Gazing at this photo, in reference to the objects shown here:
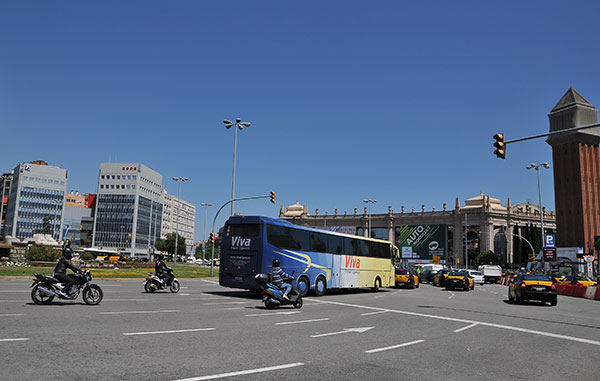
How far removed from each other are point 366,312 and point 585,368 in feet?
28.2

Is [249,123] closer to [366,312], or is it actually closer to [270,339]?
[366,312]

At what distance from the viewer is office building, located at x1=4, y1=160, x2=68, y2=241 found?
127 meters

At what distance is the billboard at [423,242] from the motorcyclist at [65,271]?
99.2 meters

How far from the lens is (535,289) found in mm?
21406

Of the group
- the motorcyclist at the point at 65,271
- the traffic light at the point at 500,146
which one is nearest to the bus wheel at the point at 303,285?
the traffic light at the point at 500,146

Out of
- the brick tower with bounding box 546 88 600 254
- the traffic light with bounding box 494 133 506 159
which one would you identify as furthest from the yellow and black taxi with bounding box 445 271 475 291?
the brick tower with bounding box 546 88 600 254

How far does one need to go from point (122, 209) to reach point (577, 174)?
110203 millimetres

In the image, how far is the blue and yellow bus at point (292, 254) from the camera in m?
19.4

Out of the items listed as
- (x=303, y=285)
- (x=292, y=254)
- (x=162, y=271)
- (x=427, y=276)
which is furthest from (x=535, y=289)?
(x=427, y=276)

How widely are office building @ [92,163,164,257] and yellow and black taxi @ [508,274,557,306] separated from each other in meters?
119

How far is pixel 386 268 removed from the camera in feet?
97.0

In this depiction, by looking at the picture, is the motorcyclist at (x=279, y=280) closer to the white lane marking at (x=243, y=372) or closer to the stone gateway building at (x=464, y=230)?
the white lane marking at (x=243, y=372)

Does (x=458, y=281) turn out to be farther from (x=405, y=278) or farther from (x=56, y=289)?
(x=56, y=289)

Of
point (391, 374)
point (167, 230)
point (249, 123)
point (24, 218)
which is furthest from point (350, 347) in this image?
point (167, 230)
